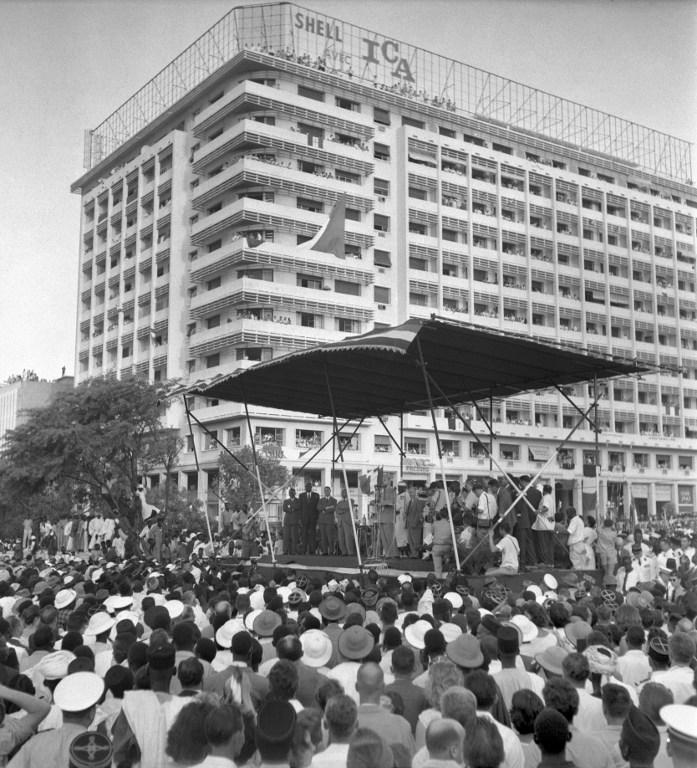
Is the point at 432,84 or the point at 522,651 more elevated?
the point at 432,84

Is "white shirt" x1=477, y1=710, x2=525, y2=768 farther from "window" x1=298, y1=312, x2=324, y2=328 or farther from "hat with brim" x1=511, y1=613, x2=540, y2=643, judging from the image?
"window" x1=298, y1=312, x2=324, y2=328

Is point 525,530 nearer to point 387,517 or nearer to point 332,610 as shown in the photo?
point 387,517

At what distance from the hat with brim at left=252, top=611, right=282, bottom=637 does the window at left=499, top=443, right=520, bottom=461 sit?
49.8m

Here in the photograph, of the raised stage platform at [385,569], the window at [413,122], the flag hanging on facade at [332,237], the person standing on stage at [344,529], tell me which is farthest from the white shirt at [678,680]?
the window at [413,122]

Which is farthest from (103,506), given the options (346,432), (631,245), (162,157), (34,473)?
(631,245)

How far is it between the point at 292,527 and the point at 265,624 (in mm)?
13204

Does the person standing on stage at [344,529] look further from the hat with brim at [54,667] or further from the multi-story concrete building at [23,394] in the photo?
the multi-story concrete building at [23,394]

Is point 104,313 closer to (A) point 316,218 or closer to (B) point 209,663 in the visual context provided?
(A) point 316,218

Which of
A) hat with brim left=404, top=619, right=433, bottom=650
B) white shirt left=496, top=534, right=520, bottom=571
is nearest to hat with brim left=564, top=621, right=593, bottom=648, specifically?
hat with brim left=404, top=619, right=433, bottom=650

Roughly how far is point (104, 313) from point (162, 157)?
12.2 m

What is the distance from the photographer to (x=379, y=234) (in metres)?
52.9

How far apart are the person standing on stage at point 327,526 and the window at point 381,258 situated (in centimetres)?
3522

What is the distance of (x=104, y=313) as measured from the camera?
6053 cm

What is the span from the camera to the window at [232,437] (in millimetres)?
47844
